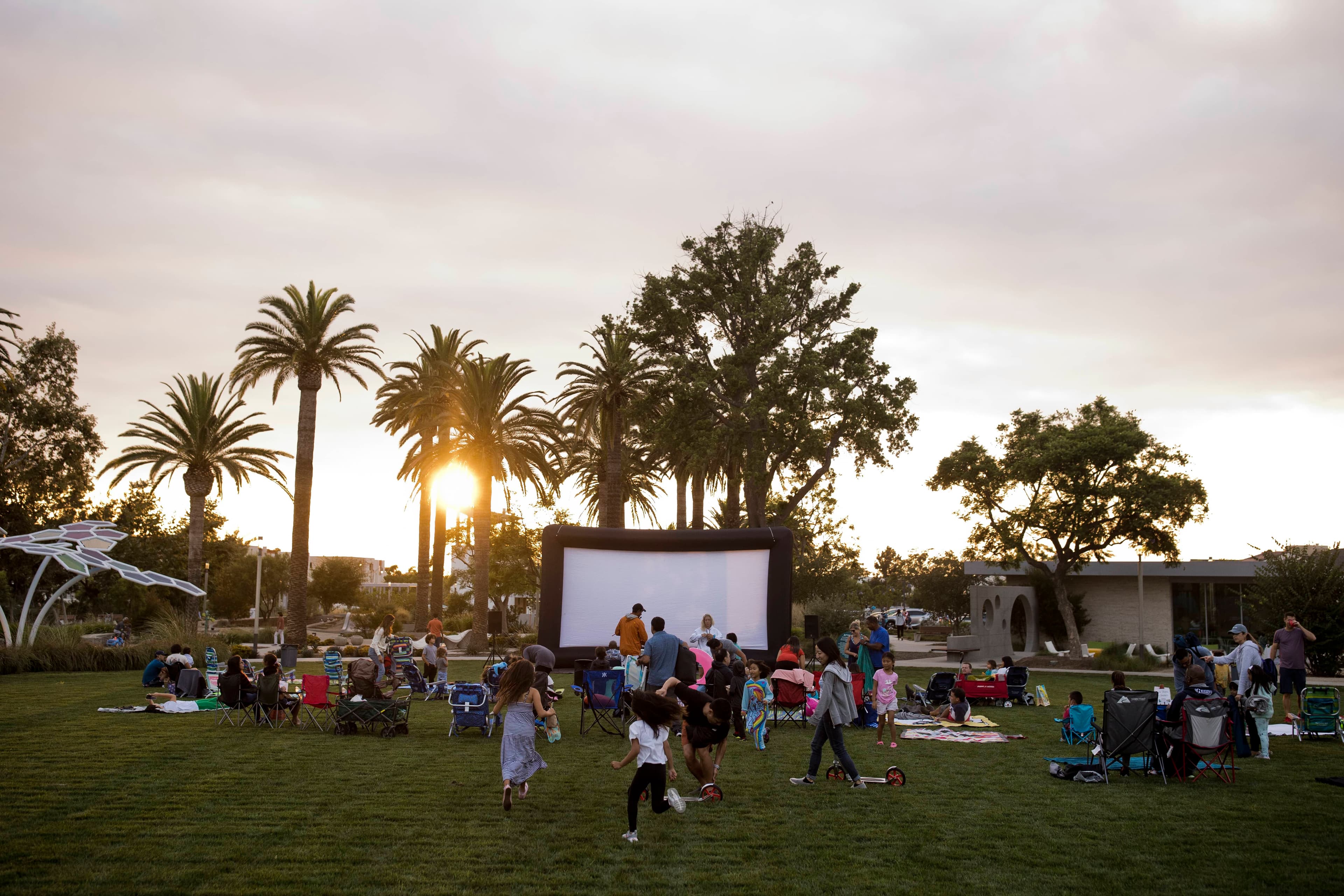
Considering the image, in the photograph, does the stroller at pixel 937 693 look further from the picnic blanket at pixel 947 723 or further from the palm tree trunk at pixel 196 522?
the palm tree trunk at pixel 196 522

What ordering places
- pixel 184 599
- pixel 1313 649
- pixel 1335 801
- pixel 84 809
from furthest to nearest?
1. pixel 184 599
2. pixel 1313 649
3. pixel 1335 801
4. pixel 84 809

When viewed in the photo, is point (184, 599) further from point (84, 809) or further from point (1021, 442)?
point (84, 809)

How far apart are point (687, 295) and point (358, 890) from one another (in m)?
28.7

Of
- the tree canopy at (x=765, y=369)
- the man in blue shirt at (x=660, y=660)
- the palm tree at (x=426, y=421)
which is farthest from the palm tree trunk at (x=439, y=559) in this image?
the man in blue shirt at (x=660, y=660)

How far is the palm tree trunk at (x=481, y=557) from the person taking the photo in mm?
33125

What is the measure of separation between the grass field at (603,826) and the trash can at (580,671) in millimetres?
2610

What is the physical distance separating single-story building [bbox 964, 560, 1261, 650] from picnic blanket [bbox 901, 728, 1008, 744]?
861 inches

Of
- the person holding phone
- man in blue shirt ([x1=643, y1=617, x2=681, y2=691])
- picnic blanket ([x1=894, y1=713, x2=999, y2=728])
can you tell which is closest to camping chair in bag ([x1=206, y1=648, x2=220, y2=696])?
man in blue shirt ([x1=643, y1=617, x2=681, y2=691])

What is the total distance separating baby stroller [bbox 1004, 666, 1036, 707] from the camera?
60.7ft

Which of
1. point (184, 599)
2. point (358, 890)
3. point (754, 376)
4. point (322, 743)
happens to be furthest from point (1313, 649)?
point (184, 599)

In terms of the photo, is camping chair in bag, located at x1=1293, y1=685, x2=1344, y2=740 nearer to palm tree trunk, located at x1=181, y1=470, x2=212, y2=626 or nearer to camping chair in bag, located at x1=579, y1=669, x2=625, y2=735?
camping chair in bag, located at x1=579, y1=669, x2=625, y2=735

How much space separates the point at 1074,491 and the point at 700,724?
26.1 meters

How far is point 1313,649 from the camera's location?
25047 millimetres

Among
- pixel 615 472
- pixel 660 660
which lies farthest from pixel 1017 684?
pixel 615 472
